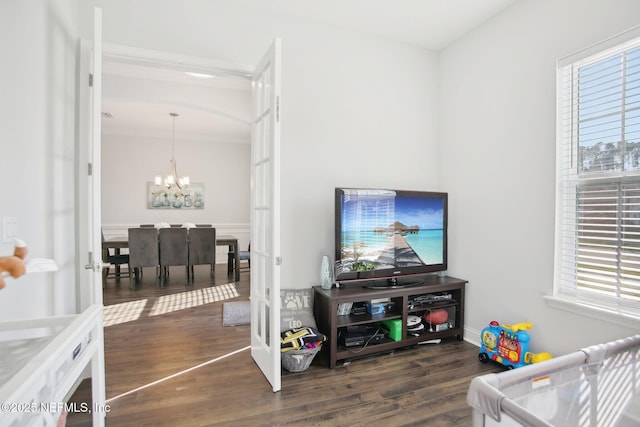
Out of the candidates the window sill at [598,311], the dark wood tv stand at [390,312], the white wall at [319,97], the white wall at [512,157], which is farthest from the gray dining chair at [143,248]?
the window sill at [598,311]

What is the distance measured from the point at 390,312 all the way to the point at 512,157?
1.61 m

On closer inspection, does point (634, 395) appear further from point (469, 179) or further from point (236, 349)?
point (236, 349)

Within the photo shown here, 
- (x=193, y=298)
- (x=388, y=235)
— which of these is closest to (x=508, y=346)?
(x=388, y=235)

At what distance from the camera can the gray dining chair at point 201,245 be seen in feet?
18.1

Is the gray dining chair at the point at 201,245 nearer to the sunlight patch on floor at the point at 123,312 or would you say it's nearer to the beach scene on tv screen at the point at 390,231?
the sunlight patch on floor at the point at 123,312

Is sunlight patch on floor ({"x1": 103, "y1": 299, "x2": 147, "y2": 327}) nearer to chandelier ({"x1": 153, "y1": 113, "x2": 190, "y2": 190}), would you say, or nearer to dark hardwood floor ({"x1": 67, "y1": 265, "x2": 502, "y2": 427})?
dark hardwood floor ({"x1": 67, "y1": 265, "x2": 502, "y2": 427})

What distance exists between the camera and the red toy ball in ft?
9.73

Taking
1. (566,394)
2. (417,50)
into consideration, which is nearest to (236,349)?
(566,394)

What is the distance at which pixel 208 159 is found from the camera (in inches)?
293

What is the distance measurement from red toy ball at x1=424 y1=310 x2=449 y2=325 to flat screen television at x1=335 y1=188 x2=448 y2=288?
0.33 metres

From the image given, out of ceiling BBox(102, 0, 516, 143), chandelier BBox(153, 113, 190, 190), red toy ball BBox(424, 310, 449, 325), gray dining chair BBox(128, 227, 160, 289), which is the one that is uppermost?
ceiling BBox(102, 0, 516, 143)

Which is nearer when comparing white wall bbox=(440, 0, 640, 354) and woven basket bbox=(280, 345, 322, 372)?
white wall bbox=(440, 0, 640, 354)

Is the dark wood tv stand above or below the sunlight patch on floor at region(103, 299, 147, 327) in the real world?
above

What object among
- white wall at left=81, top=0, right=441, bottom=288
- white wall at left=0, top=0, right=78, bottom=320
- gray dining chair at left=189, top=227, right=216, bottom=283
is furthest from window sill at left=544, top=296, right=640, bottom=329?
gray dining chair at left=189, top=227, right=216, bottom=283
